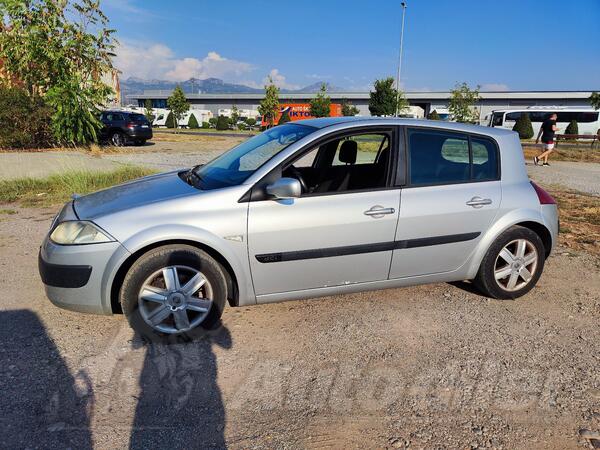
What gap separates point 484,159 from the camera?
12.7 feet

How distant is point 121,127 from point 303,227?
18.8m

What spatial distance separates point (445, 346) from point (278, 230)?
4.87ft

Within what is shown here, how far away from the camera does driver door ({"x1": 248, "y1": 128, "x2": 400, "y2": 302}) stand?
322 centimetres

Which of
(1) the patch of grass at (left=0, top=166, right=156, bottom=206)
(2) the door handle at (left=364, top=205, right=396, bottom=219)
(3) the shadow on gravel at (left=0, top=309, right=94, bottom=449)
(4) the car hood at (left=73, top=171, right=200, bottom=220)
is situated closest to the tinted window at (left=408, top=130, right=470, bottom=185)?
(2) the door handle at (left=364, top=205, right=396, bottom=219)

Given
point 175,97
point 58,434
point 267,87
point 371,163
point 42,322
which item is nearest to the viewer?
point 58,434

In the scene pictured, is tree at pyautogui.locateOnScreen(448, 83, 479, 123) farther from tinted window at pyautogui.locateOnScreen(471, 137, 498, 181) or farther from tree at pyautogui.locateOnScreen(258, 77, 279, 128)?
tinted window at pyautogui.locateOnScreen(471, 137, 498, 181)

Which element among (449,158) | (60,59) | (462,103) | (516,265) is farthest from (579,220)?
(462,103)

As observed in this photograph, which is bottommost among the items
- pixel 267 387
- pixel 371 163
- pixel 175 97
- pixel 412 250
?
pixel 267 387

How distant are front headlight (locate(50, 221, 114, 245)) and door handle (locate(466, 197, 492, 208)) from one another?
2.77m

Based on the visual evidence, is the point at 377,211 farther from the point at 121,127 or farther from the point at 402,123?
the point at 121,127

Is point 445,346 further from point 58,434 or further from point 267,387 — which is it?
point 58,434

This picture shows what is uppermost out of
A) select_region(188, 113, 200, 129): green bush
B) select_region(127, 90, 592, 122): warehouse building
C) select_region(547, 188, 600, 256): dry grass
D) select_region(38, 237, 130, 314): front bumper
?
select_region(127, 90, 592, 122): warehouse building

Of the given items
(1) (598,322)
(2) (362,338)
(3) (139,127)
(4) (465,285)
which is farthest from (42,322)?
(3) (139,127)

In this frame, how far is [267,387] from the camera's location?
2760mm
